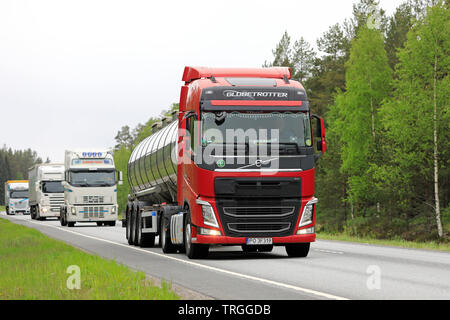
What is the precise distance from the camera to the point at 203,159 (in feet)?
55.1

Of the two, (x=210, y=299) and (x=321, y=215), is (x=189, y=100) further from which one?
(x=321, y=215)

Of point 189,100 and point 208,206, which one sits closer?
point 208,206

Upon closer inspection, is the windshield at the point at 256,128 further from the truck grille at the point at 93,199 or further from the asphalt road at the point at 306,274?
the truck grille at the point at 93,199

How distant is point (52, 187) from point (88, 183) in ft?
39.0

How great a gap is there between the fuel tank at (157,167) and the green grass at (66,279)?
3.66m

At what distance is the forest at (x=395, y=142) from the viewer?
3666 centimetres

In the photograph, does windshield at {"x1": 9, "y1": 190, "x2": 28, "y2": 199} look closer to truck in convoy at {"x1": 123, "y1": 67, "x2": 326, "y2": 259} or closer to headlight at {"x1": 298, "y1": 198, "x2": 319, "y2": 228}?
truck in convoy at {"x1": 123, "y1": 67, "x2": 326, "y2": 259}

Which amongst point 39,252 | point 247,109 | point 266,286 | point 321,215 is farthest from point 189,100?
point 321,215

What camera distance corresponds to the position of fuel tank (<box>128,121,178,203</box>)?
20.3 m

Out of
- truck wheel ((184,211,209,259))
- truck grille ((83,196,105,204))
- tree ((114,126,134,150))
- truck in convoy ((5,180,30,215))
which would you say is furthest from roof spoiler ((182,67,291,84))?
tree ((114,126,134,150))

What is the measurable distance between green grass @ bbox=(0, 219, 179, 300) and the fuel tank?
3661mm

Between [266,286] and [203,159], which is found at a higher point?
[203,159]

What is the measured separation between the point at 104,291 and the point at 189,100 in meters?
8.44

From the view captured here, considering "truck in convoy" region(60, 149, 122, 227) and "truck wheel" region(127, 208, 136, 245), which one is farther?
"truck in convoy" region(60, 149, 122, 227)
